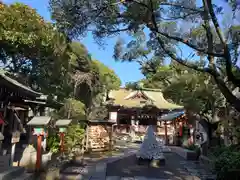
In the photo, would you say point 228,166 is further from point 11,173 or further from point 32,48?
point 32,48

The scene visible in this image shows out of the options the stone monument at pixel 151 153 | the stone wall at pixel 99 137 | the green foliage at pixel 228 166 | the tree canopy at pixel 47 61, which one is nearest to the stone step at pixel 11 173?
the stone monument at pixel 151 153

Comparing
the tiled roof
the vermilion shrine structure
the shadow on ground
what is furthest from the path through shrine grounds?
the tiled roof

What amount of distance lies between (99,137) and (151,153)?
200 inches

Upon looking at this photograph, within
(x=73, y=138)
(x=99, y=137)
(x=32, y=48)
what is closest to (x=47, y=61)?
(x=32, y=48)

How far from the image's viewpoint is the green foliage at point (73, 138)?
38.3 ft

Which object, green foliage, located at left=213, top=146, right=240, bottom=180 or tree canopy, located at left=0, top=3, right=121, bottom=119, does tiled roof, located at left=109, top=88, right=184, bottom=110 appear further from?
green foliage, located at left=213, top=146, right=240, bottom=180

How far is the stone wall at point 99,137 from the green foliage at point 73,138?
139 centimetres

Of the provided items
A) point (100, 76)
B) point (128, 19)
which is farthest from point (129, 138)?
point (128, 19)

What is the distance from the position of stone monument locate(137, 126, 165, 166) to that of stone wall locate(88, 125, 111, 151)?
174 inches

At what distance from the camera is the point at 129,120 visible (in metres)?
26.9

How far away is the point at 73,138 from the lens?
477 inches

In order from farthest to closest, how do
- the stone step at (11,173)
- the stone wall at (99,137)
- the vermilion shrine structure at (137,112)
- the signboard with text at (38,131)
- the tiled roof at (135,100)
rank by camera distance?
the tiled roof at (135,100) < the vermilion shrine structure at (137,112) < the stone wall at (99,137) < the signboard with text at (38,131) < the stone step at (11,173)

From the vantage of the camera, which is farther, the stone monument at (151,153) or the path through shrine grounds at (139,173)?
the stone monument at (151,153)

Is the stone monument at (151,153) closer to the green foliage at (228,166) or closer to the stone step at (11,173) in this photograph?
the green foliage at (228,166)
